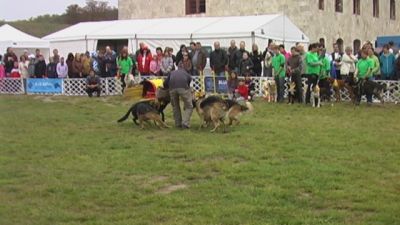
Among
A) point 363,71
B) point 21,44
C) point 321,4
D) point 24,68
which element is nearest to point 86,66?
point 24,68

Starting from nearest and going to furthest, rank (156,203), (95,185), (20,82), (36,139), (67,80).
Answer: (156,203)
(95,185)
(36,139)
(67,80)
(20,82)

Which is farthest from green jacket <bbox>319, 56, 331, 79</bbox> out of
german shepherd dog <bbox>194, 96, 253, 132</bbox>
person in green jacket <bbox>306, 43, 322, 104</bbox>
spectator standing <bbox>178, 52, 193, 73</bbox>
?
german shepherd dog <bbox>194, 96, 253, 132</bbox>

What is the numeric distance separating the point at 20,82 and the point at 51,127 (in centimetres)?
1221

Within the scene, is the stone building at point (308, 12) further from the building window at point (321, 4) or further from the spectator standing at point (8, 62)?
the spectator standing at point (8, 62)

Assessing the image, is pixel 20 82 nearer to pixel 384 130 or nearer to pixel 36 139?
pixel 36 139

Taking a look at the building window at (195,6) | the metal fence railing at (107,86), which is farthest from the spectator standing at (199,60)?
the building window at (195,6)

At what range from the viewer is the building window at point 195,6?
131 ft

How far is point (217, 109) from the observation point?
1420cm

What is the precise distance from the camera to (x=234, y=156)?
11227 millimetres

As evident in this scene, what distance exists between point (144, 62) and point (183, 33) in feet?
15.2

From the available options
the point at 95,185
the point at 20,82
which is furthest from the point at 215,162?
the point at 20,82

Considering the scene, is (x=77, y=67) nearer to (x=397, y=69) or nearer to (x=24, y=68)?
(x=24, y=68)

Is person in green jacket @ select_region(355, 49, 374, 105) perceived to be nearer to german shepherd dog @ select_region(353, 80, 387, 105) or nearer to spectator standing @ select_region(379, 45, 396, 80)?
german shepherd dog @ select_region(353, 80, 387, 105)

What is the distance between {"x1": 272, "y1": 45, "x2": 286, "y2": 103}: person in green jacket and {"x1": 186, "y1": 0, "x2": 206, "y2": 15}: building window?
1980cm
